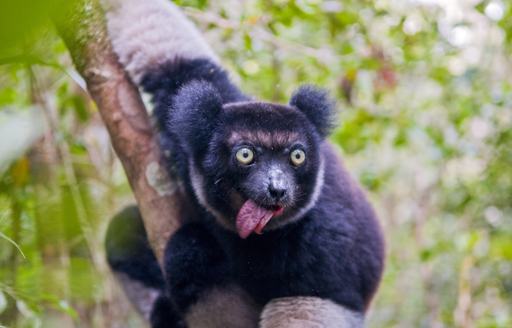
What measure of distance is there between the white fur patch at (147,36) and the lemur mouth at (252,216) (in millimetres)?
808

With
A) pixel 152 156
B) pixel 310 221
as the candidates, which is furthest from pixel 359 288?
pixel 152 156

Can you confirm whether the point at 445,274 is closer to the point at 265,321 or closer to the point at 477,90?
the point at 477,90

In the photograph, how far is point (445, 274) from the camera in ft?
19.2

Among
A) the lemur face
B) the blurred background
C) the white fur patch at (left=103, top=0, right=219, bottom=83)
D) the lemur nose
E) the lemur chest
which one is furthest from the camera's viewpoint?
the blurred background

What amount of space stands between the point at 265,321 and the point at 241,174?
2.22ft

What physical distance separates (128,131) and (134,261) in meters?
1.06

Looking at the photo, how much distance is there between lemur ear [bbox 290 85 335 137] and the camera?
2.56 meters

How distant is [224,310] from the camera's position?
2467 mm

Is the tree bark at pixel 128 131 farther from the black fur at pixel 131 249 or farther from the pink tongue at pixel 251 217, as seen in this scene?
the black fur at pixel 131 249

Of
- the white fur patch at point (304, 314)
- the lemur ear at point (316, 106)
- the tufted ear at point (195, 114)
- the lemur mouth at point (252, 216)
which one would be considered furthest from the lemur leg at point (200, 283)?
the lemur ear at point (316, 106)

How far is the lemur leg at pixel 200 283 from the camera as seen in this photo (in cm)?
238

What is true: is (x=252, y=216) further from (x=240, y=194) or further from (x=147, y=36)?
(x=147, y=36)

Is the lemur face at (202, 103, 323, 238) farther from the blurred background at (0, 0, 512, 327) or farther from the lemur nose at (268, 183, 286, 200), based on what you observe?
the blurred background at (0, 0, 512, 327)

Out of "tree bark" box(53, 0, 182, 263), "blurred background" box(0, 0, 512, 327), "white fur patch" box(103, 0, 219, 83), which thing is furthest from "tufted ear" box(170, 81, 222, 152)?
"blurred background" box(0, 0, 512, 327)
